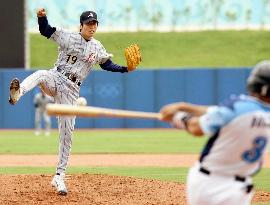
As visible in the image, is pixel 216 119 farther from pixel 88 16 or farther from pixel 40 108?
pixel 40 108

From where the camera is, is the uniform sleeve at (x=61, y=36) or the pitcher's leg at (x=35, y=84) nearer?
the pitcher's leg at (x=35, y=84)

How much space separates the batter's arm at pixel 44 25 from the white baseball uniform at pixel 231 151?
446cm

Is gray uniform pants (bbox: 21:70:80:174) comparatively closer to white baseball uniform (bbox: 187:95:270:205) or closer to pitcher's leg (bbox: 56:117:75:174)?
pitcher's leg (bbox: 56:117:75:174)

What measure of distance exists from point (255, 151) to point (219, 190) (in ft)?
1.16

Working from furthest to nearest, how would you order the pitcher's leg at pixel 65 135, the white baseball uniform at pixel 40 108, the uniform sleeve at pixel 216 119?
the white baseball uniform at pixel 40 108
the pitcher's leg at pixel 65 135
the uniform sleeve at pixel 216 119

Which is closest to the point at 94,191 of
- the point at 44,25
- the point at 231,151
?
the point at 44,25

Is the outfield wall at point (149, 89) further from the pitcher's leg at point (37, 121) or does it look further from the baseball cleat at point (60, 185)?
the baseball cleat at point (60, 185)

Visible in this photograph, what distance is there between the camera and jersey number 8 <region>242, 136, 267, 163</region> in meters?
5.14

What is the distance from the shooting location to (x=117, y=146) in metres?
20.0

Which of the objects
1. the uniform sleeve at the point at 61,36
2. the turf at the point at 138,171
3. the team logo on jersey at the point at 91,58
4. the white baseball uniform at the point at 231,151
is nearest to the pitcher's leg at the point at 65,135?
the team logo on jersey at the point at 91,58

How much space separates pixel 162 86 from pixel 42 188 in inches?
710

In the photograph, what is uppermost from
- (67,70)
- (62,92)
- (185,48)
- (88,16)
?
(88,16)

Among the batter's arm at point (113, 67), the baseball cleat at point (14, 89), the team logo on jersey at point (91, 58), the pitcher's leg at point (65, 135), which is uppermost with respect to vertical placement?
the team logo on jersey at point (91, 58)

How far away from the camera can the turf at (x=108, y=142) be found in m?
18.7
